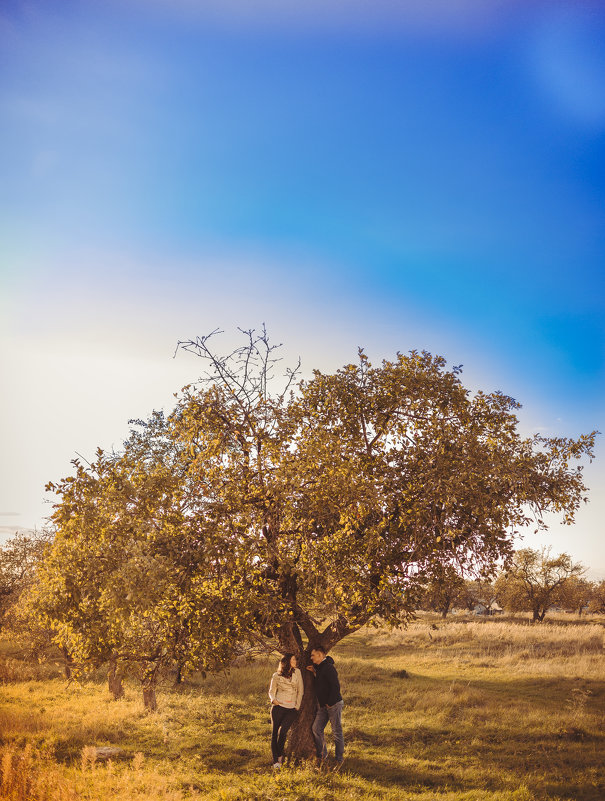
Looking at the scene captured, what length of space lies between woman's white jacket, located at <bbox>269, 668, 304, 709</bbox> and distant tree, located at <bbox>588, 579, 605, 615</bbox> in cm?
7633

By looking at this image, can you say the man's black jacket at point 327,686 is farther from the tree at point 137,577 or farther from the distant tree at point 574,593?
the distant tree at point 574,593

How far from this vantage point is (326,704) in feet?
41.4

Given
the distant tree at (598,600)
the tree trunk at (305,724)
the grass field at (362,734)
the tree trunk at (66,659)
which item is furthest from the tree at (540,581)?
the tree trunk at (305,724)

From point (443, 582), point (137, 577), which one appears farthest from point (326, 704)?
point (137, 577)

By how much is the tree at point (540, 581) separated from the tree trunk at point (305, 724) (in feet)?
157

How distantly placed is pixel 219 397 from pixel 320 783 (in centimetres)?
893

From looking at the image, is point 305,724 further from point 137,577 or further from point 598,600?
point 598,600

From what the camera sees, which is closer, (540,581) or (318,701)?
(318,701)

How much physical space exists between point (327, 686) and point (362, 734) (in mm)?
5093

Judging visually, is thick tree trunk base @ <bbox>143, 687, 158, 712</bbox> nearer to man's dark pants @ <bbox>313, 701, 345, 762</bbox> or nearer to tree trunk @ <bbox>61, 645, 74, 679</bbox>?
tree trunk @ <bbox>61, 645, 74, 679</bbox>

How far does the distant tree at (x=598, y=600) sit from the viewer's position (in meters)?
72.3

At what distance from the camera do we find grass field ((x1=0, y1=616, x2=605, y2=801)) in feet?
34.4

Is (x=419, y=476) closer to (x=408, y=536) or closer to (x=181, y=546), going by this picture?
(x=408, y=536)

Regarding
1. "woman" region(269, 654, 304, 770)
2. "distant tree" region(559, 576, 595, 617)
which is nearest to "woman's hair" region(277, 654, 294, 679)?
"woman" region(269, 654, 304, 770)
